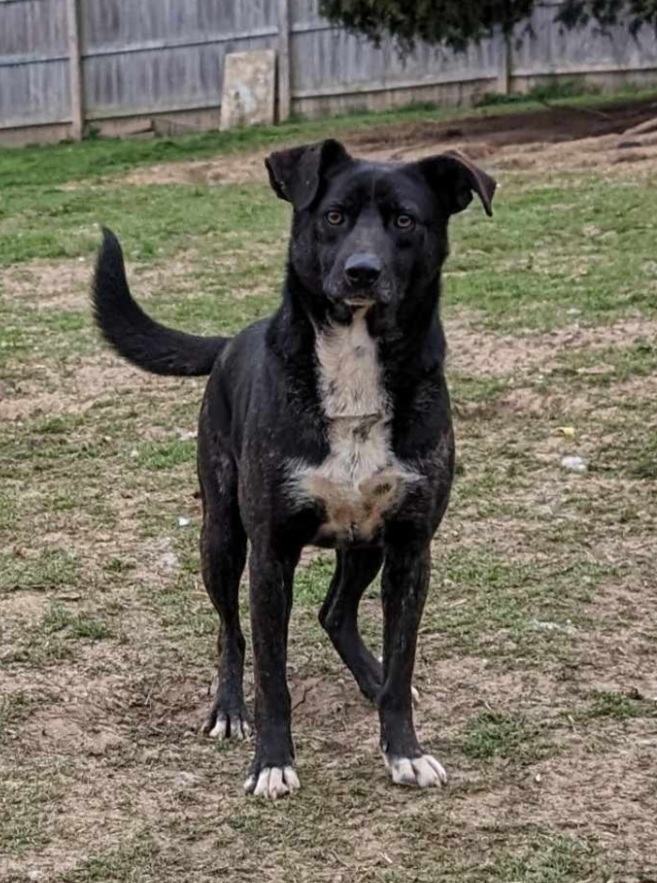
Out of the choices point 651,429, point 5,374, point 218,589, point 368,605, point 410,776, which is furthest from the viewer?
point 5,374

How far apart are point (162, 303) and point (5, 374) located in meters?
1.73

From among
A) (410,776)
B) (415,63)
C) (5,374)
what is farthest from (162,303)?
(415,63)

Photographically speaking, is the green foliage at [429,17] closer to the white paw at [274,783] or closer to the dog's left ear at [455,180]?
the dog's left ear at [455,180]

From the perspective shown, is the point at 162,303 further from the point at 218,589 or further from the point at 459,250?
the point at 218,589

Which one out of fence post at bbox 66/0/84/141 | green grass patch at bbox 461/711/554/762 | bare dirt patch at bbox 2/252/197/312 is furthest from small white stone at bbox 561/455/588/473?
fence post at bbox 66/0/84/141

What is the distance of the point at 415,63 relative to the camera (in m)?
20.3

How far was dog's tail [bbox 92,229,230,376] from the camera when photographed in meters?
5.23

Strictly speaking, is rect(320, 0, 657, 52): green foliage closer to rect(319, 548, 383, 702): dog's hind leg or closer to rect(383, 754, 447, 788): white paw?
rect(319, 548, 383, 702): dog's hind leg

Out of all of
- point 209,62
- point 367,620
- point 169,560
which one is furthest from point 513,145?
point 367,620

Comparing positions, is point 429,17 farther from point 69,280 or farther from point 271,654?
point 271,654

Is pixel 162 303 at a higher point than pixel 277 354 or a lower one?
lower

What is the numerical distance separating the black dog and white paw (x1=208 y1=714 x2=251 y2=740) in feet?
1.18

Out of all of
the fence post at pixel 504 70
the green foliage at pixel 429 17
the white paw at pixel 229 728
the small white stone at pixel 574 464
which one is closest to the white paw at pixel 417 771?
the white paw at pixel 229 728

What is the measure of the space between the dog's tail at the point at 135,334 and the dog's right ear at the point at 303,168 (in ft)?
3.31
